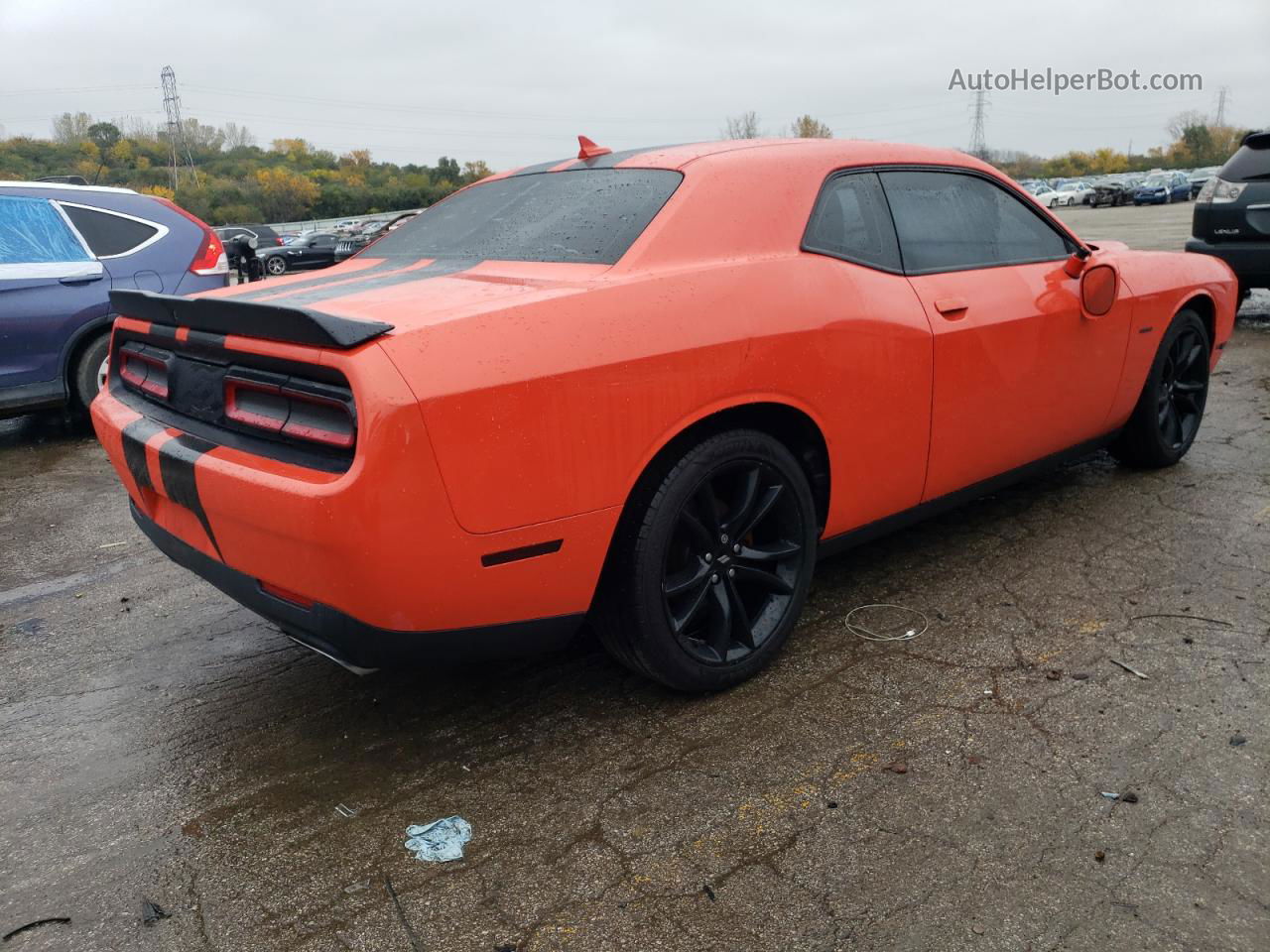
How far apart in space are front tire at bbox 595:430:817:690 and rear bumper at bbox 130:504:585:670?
0.20 m

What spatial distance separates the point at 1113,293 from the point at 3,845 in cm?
398

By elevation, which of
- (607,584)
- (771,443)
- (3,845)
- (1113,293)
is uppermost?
(1113,293)

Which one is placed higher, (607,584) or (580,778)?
(607,584)

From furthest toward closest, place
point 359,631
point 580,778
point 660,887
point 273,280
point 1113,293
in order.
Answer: point 1113,293 → point 273,280 → point 580,778 → point 359,631 → point 660,887

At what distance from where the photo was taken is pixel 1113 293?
382cm

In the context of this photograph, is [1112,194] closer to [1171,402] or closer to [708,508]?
[1171,402]

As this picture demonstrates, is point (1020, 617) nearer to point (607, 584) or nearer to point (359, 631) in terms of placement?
point (607, 584)

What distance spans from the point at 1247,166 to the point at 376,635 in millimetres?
8505

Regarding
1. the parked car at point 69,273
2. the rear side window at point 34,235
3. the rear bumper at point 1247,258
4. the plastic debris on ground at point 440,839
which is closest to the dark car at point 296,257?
the parked car at point 69,273

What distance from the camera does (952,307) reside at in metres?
3.27

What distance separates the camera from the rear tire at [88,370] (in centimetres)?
663

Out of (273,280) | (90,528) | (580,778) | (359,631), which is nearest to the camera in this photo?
(359,631)

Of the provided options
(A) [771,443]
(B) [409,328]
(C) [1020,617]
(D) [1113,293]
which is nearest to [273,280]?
(B) [409,328]

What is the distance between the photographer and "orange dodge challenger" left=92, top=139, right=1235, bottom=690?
221 cm
